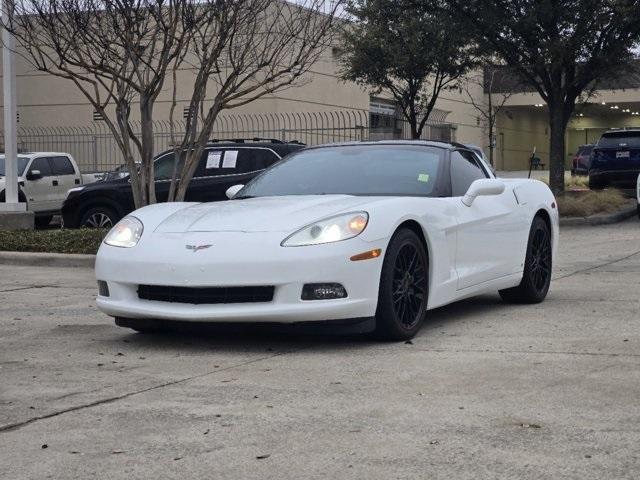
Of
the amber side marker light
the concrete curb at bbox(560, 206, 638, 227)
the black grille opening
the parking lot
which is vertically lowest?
the parking lot

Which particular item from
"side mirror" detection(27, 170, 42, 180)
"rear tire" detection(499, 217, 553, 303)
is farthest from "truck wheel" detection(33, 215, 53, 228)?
"rear tire" detection(499, 217, 553, 303)

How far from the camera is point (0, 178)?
20969 mm

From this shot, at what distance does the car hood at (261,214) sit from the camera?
21.9ft

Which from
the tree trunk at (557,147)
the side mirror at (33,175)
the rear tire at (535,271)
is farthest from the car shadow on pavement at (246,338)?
the tree trunk at (557,147)

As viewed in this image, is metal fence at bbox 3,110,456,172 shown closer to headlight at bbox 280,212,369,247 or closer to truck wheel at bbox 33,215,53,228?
truck wheel at bbox 33,215,53,228

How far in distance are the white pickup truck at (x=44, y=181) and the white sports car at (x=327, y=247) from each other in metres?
13.6

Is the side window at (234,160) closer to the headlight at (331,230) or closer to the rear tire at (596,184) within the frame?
the headlight at (331,230)

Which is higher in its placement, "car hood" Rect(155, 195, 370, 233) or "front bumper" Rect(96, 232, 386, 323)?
"car hood" Rect(155, 195, 370, 233)

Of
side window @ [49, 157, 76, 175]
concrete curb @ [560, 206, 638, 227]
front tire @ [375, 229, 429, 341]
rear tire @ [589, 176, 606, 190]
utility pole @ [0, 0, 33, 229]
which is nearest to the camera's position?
front tire @ [375, 229, 429, 341]

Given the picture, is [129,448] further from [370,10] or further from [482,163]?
[370,10]

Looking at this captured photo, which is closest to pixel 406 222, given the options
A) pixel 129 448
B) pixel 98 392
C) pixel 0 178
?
pixel 98 392

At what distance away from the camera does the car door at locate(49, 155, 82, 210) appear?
21453 mm

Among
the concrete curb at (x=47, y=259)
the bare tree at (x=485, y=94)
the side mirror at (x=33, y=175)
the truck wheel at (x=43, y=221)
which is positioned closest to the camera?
the concrete curb at (x=47, y=259)

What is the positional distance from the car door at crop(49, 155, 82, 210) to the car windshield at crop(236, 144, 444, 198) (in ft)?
45.9
